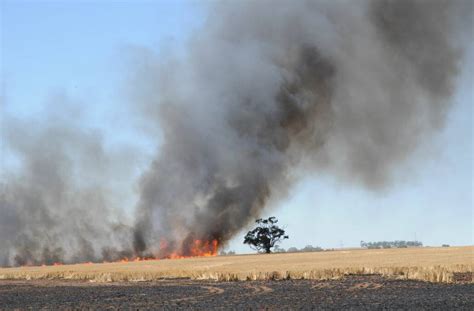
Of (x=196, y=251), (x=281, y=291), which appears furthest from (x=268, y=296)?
(x=196, y=251)

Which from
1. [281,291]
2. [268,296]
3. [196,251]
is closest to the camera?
[268,296]

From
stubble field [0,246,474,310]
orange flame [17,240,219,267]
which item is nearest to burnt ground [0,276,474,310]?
stubble field [0,246,474,310]

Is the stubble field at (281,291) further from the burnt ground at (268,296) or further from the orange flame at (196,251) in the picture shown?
the orange flame at (196,251)

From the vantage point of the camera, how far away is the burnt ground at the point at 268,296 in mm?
30641

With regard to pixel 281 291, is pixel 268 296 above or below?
below

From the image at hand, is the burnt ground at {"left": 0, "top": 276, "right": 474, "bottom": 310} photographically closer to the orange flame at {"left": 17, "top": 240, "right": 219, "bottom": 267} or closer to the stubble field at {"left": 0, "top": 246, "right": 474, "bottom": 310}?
the stubble field at {"left": 0, "top": 246, "right": 474, "bottom": 310}

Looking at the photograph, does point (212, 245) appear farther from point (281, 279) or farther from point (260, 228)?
point (281, 279)

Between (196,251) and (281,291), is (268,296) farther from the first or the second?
(196,251)

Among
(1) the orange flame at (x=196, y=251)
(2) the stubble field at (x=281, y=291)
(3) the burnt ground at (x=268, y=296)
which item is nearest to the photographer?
(3) the burnt ground at (x=268, y=296)

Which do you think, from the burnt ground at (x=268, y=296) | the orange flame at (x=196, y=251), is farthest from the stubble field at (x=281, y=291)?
the orange flame at (x=196, y=251)

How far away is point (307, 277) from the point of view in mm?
50281

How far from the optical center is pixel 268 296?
1405 inches

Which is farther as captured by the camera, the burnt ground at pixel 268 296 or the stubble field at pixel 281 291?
the stubble field at pixel 281 291

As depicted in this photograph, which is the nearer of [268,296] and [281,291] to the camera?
[268,296]
